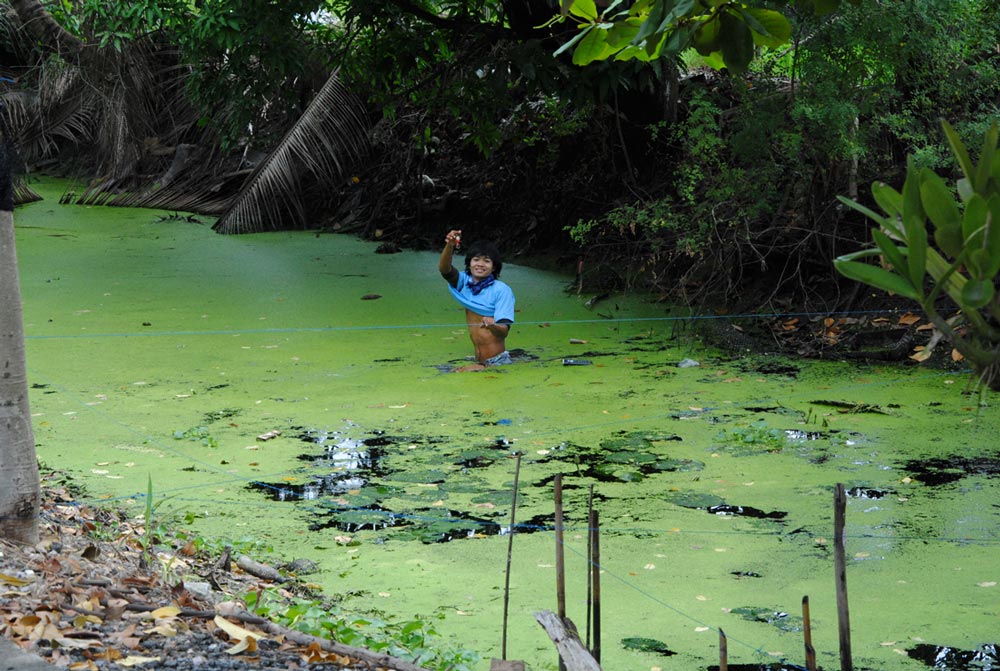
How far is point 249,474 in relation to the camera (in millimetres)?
4781

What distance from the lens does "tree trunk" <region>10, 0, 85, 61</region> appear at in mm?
10852

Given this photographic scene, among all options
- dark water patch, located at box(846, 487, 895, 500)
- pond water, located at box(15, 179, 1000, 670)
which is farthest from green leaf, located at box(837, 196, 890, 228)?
dark water patch, located at box(846, 487, 895, 500)

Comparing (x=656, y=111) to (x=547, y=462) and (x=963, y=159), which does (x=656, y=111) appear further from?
(x=963, y=159)

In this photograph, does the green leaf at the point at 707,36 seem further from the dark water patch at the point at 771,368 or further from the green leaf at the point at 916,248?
the dark water patch at the point at 771,368

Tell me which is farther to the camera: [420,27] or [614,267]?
[614,267]

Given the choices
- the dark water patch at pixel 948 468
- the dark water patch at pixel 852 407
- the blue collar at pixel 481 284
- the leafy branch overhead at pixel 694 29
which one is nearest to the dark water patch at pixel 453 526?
the dark water patch at pixel 948 468

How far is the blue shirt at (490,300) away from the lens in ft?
22.0

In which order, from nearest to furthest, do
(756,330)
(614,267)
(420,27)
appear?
(756,330), (420,27), (614,267)

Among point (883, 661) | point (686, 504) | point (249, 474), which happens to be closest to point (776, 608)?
point (883, 661)

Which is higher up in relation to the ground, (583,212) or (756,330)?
(583,212)

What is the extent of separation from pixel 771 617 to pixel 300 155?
8.39 metres

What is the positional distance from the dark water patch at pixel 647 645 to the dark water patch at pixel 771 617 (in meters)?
0.33

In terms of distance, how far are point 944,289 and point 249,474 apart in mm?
3948

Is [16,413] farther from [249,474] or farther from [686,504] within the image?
[686,504]
